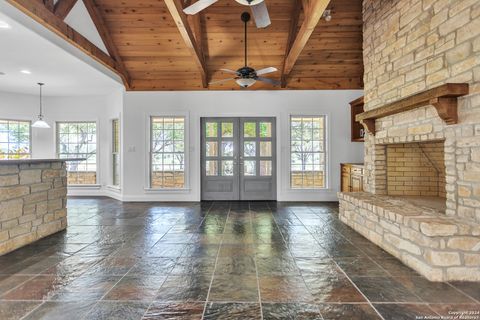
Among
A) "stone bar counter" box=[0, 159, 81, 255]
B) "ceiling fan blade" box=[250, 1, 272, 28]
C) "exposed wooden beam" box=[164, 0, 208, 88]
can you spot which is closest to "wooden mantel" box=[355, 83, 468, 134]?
"ceiling fan blade" box=[250, 1, 272, 28]

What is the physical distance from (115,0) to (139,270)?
4893 mm

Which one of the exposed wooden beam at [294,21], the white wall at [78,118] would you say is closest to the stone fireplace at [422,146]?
the exposed wooden beam at [294,21]

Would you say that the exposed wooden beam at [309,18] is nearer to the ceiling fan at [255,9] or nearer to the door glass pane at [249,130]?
the ceiling fan at [255,9]

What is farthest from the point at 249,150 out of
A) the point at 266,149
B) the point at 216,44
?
the point at 216,44

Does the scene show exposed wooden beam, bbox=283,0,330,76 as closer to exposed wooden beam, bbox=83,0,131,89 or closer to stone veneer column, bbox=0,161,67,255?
exposed wooden beam, bbox=83,0,131,89

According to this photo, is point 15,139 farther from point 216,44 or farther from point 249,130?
point 249,130

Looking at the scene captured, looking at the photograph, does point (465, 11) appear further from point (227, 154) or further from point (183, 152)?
point (183, 152)

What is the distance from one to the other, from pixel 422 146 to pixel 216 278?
361cm

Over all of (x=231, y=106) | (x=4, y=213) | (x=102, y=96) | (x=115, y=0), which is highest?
(x=115, y=0)

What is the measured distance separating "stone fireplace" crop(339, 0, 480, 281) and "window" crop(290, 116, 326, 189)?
223cm

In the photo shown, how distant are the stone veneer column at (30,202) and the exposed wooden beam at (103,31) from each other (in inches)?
112

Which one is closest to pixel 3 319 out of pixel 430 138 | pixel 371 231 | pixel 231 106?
pixel 371 231

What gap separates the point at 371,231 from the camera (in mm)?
3531

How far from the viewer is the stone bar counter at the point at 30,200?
10.6 feet
